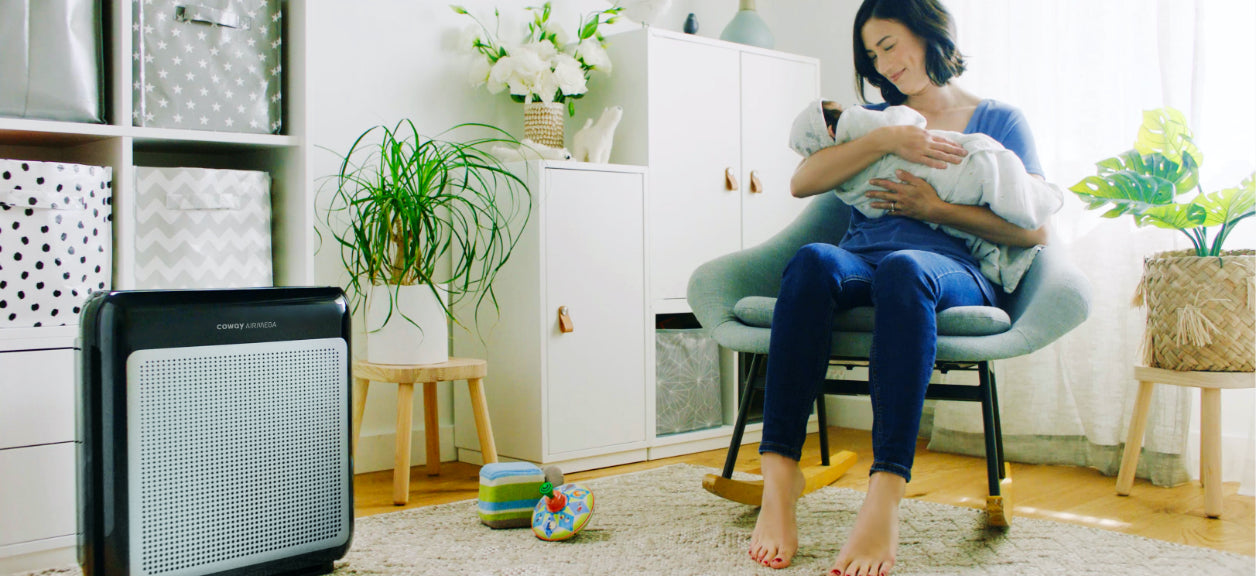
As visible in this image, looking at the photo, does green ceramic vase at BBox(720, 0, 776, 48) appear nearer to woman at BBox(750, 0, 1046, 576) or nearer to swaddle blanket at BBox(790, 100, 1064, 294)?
woman at BBox(750, 0, 1046, 576)

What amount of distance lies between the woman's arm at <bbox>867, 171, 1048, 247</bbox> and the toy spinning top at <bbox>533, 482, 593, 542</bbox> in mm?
796

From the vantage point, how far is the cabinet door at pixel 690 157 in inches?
98.6

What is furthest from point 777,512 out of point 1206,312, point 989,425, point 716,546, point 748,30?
point 748,30

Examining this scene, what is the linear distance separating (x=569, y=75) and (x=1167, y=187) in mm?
1340

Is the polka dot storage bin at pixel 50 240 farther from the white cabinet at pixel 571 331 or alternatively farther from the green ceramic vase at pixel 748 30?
the green ceramic vase at pixel 748 30

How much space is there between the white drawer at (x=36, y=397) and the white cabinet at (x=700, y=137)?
1.36 metres

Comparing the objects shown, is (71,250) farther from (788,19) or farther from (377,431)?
(788,19)

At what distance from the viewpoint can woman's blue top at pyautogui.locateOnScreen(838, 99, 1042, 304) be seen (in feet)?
5.81

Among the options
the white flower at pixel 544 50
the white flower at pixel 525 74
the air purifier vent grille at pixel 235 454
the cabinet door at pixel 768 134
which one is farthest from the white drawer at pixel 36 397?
the cabinet door at pixel 768 134

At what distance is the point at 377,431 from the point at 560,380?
48 cm

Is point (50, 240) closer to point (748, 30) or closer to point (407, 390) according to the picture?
point (407, 390)

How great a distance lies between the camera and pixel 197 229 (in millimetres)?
1709

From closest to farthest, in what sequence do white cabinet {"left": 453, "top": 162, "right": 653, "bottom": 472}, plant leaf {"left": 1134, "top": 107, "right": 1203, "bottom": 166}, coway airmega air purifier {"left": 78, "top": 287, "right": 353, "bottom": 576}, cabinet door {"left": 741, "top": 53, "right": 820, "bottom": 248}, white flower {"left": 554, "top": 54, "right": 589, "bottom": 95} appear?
1. coway airmega air purifier {"left": 78, "top": 287, "right": 353, "bottom": 576}
2. plant leaf {"left": 1134, "top": 107, "right": 1203, "bottom": 166}
3. white cabinet {"left": 453, "top": 162, "right": 653, "bottom": 472}
4. white flower {"left": 554, "top": 54, "right": 589, "bottom": 95}
5. cabinet door {"left": 741, "top": 53, "right": 820, "bottom": 248}

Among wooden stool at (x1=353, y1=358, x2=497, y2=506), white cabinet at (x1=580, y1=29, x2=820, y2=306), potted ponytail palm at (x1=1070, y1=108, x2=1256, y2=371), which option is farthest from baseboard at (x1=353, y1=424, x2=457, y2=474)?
potted ponytail palm at (x1=1070, y1=108, x2=1256, y2=371)
